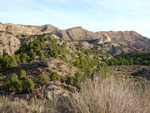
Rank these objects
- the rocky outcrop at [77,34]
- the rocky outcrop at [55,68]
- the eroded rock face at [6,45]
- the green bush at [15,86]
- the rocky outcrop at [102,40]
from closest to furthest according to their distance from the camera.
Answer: the green bush at [15,86] → the rocky outcrop at [55,68] → the eroded rock face at [6,45] → the rocky outcrop at [102,40] → the rocky outcrop at [77,34]

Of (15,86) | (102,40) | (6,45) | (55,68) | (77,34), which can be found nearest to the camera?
(15,86)

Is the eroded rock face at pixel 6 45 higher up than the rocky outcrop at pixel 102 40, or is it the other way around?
the rocky outcrop at pixel 102 40

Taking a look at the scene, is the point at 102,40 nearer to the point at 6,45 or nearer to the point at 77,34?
the point at 77,34

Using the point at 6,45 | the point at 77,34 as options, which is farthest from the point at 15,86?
the point at 77,34

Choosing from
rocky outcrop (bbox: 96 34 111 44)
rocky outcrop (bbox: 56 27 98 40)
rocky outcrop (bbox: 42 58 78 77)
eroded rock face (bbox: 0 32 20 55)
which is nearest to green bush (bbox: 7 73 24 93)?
rocky outcrop (bbox: 42 58 78 77)

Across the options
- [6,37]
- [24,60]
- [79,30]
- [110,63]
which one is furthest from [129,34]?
[24,60]

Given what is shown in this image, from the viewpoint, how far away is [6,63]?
1172 inches

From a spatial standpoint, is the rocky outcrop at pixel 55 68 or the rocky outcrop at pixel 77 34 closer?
the rocky outcrop at pixel 55 68

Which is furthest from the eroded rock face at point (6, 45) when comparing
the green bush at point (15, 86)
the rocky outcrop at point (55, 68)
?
the green bush at point (15, 86)

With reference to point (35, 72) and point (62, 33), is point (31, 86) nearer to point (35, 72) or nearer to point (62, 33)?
point (35, 72)

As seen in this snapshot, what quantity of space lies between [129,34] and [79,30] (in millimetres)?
78910

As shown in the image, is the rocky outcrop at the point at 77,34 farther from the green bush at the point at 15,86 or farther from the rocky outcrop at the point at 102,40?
the green bush at the point at 15,86

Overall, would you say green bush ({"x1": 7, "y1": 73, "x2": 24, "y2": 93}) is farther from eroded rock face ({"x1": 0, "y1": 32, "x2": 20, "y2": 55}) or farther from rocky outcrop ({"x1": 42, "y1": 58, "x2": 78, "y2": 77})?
eroded rock face ({"x1": 0, "y1": 32, "x2": 20, "y2": 55})

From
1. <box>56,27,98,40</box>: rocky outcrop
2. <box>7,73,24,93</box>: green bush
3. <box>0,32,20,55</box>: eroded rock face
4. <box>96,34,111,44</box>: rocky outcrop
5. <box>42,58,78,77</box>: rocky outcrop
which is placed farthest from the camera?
<box>56,27,98,40</box>: rocky outcrop
